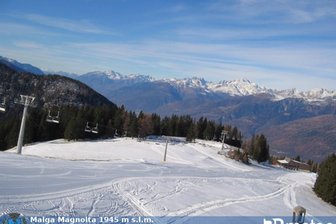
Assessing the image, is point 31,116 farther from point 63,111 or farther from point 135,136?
point 135,136

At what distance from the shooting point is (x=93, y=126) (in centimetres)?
12756

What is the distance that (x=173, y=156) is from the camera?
95625 mm

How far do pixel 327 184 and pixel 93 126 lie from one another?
282 ft

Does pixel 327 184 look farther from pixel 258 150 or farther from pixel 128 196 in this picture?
pixel 258 150

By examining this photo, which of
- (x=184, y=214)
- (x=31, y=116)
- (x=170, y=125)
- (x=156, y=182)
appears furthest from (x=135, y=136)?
(x=184, y=214)

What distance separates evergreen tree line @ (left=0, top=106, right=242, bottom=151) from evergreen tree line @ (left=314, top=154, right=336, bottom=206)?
229 ft

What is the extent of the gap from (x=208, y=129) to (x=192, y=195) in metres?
113

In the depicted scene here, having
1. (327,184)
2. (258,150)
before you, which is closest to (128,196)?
(327,184)

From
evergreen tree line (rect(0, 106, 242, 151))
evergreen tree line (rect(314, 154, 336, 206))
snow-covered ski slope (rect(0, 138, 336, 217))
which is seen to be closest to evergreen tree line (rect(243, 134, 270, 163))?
evergreen tree line (rect(0, 106, 242, 151))

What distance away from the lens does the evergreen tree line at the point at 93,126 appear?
11962 cm

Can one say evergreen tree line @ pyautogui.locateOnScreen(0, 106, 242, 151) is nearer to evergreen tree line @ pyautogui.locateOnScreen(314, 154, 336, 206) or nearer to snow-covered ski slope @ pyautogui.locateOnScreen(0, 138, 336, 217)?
evergreen tree line @ pyautogui.locateOnScreen(314, 154, 336, 206)

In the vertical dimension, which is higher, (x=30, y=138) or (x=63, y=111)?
(x=63, y=111)

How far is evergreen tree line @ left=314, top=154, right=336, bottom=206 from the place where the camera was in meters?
52.0

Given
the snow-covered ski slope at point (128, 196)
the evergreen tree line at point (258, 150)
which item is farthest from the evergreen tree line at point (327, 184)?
the evergreen tree line at point (258, 150)
